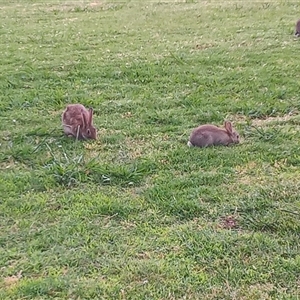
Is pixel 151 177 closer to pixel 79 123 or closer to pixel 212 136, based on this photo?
pixel 212 136

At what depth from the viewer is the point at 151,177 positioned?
536cm

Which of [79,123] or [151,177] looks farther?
[79,123]

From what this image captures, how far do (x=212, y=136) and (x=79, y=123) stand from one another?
1389 millimetres

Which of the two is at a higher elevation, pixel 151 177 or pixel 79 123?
pixel 79 123

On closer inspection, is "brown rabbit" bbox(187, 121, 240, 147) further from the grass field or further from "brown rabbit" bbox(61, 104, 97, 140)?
"brown rabbit" bbox(61, 104, 97, 140)

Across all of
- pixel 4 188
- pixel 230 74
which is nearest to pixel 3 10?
pixel 230 74

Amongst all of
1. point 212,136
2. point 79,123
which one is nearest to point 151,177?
point 212,136

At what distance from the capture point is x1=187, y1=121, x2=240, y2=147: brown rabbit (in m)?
5.89

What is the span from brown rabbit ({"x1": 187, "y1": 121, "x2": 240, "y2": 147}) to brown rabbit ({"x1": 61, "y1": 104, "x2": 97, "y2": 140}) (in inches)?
42.0

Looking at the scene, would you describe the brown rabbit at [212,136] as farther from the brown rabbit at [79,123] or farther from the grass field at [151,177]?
the brown rabbit at [79,123]

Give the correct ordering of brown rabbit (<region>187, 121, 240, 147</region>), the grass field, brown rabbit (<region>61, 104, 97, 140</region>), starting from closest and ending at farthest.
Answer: the grass field → brown rabbit (<region>187, 121, 240, 147</region>) → brown rabbit (<region>61, 104, 97, 140</region>)

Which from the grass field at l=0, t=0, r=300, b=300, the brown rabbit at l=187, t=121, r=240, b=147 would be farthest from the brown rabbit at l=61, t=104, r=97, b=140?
the brown rabbit at l=187, t=121, r=240, b=147

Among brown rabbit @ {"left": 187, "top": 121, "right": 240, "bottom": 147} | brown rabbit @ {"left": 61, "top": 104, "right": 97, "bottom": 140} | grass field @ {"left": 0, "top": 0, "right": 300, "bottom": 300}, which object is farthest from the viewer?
brown rabbit @ {"left": 61, "top": 104, "right": 97, "bottom": 140}

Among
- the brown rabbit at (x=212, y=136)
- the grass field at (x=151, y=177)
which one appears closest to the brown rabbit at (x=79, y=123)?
the grass field at (x=151, y=177)
